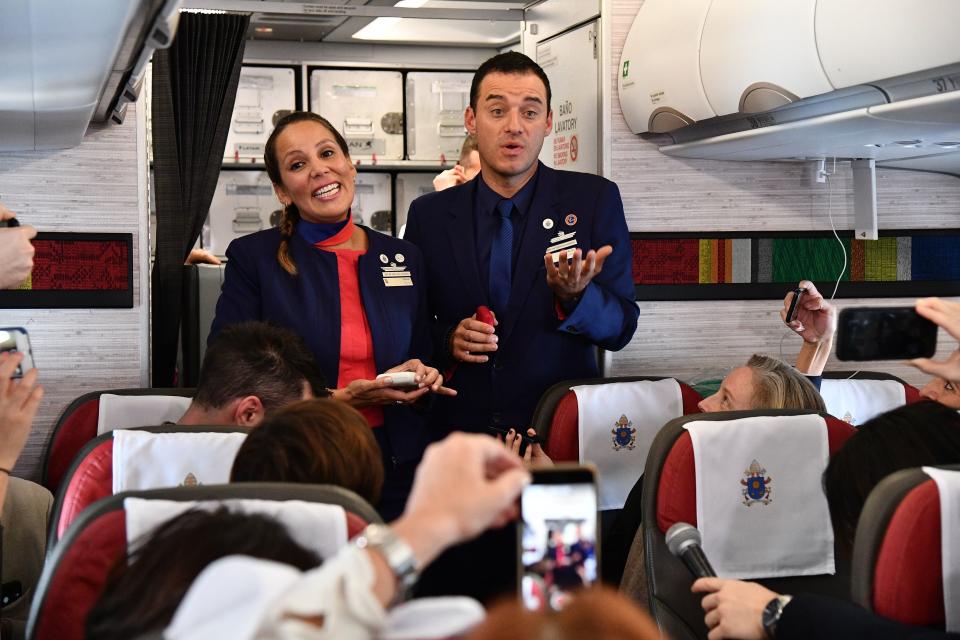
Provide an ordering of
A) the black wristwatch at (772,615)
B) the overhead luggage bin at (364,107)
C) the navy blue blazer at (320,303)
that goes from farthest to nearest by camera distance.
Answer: the overhead luggage bin at (364,107)
the navy blue blazer at (320,303)
the black wristwatch at (772,615)

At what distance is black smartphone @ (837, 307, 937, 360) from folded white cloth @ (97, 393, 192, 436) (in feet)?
8.07

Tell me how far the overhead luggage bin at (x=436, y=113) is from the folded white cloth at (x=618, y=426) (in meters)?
3.98

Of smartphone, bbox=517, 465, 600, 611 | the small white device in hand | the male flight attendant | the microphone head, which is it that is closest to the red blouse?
the small white device in hand

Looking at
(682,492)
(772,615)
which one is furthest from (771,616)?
(682,492)

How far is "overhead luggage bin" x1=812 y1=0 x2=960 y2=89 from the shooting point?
3.13m

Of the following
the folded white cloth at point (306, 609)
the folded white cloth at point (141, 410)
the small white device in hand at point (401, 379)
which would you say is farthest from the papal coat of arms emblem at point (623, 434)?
the folded white cloth at point (306, 609)

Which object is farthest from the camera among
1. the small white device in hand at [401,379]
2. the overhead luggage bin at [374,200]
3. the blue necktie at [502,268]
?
the overhead luggage bin at [374,200]

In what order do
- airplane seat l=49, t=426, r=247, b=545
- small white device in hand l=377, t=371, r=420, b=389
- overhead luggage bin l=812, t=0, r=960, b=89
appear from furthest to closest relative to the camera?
small white device in hand l=377, t=371, r=420, b=389 → overhead luggage bin l=812, t=0, r=960, b=89 → airplane seat l=49, t=426, r=247, b=545

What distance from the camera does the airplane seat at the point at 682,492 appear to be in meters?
2.89

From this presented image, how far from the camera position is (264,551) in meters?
1.59

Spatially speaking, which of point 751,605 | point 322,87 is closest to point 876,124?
point 751,605

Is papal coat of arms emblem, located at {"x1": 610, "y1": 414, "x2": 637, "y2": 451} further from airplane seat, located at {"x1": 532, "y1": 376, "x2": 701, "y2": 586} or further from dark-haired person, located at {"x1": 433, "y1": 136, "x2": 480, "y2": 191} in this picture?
dark-haired person, located at {"x1": 433, "y1": 136, "x2": 480, "y2": 191}

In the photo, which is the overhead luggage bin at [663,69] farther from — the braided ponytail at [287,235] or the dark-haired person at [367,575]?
the dark-haired person at [367,575]

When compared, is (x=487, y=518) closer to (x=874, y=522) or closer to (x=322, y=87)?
(x=874, y=522)
